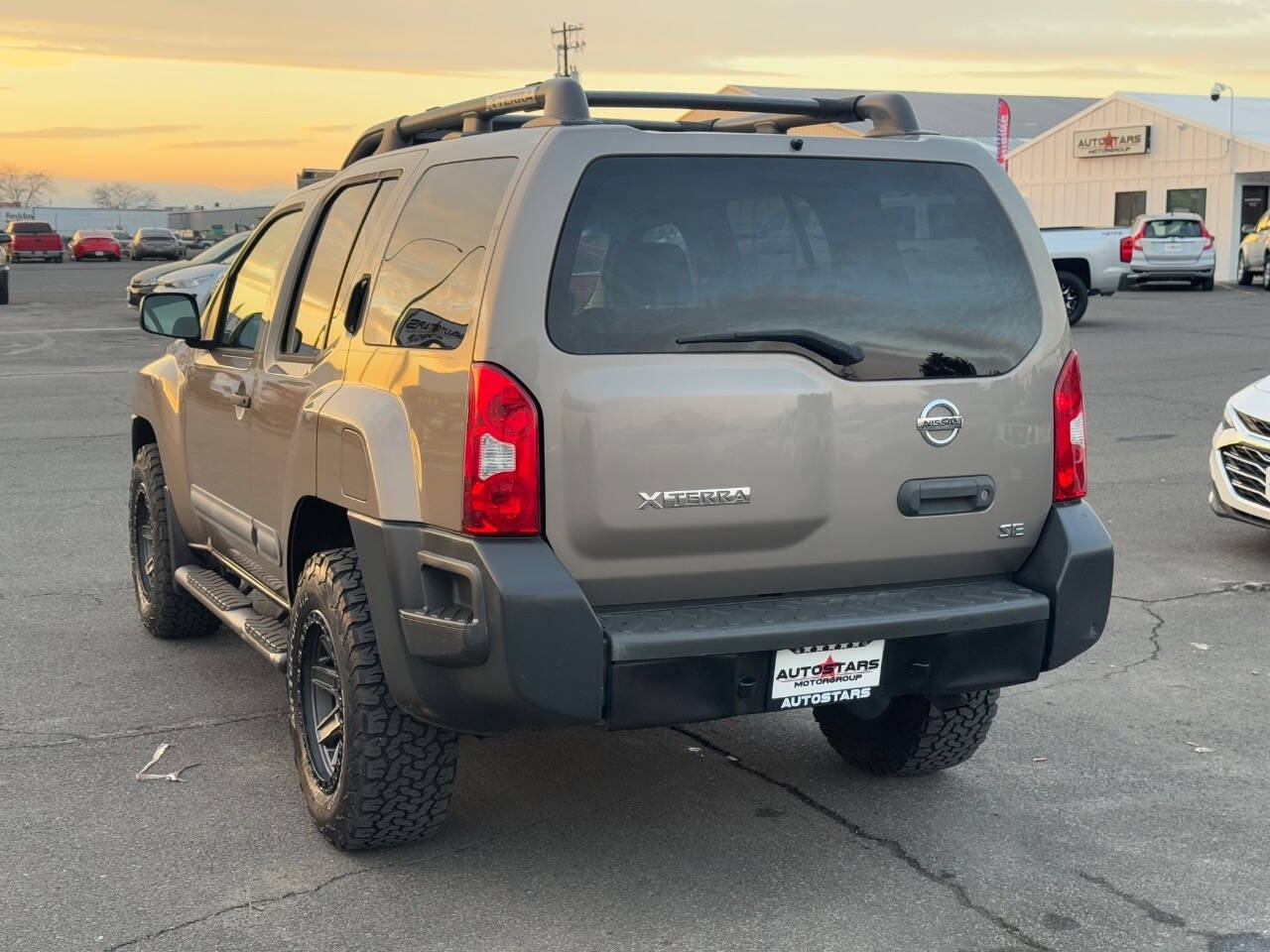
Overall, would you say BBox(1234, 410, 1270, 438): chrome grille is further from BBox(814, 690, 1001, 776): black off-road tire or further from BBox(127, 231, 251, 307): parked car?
BBox(127, 231, 251, 307): parked car

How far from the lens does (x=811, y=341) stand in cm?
401

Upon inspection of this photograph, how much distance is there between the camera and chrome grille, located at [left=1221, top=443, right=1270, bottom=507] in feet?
25.2

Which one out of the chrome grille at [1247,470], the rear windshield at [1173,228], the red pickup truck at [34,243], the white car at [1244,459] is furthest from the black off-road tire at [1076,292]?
the red pickup truck at [34,243]

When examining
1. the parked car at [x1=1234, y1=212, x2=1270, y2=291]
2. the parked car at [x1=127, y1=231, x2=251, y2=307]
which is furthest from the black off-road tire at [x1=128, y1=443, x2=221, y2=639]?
the parked car at [x1=1234, y1=212, x2=1270, y2=291]

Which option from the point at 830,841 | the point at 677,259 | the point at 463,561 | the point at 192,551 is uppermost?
the point at 677,259

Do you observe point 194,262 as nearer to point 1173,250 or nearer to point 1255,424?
point 1255,424

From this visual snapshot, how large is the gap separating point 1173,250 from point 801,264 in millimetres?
31994

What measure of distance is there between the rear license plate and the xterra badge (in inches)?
15.9

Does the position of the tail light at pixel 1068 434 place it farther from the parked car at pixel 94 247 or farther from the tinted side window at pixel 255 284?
the parked car at pixel 94 247

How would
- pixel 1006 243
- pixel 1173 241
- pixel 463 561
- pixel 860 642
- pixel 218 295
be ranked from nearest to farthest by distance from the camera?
1. pixel 463 561
2. pixel 860 642
3. pixel 1006 243
4. pixel 218 295
5. pixel 1173 241

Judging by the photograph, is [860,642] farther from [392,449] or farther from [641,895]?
[392,449]

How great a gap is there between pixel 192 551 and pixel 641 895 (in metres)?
3.03

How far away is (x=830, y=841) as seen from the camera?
4.41 meters

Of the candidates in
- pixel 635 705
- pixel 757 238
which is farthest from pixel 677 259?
pixel 635 705
